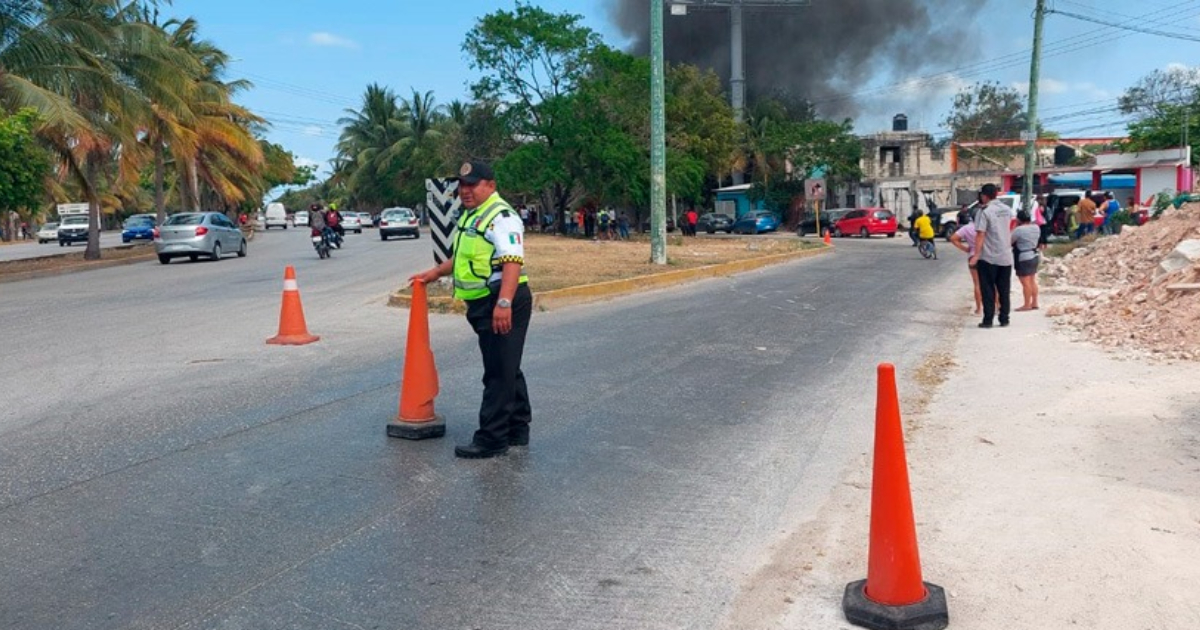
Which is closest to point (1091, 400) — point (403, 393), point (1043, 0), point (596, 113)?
point (403, 393)

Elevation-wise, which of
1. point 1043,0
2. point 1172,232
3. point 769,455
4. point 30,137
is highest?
point 1043,0

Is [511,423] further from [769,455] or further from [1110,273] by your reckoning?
[1110,273]

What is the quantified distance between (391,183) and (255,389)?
6526 cm

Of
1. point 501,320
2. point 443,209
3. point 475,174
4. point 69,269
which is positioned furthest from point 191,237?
point 501,320

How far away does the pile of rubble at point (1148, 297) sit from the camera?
9336mm

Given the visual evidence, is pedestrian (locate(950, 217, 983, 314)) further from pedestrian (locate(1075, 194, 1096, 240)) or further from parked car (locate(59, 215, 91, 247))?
parked car (locate(59, 215, 91, 247))

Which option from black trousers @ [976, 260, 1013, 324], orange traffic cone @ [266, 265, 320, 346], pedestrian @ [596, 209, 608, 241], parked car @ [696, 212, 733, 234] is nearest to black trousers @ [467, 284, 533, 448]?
orange traffic cone @ [266, 265, 320, 346]

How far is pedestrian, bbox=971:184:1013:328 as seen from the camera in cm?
1129

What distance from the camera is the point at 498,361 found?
19.0 feet

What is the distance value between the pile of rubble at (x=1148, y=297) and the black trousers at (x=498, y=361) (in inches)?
240

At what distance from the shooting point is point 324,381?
850 cm

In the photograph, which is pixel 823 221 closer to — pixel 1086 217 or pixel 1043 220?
pixel 1043 220

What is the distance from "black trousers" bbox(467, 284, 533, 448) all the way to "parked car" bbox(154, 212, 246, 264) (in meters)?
23.0

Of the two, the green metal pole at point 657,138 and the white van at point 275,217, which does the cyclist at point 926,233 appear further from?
the white van at point 275,217
